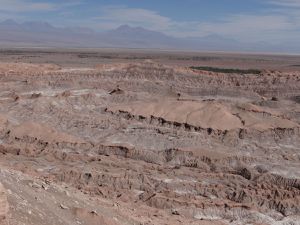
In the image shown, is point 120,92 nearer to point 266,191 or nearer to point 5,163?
point 5,163

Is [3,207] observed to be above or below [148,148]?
above

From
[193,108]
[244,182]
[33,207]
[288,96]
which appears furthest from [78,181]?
[288,96]

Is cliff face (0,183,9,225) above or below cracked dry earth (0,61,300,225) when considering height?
above

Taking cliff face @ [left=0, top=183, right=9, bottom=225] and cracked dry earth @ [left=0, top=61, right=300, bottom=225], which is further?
cracked dry earth @ [left=0, top=61, right=300, bottom=225]

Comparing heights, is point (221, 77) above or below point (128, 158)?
above

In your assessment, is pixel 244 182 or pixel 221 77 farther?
pixel 221 77

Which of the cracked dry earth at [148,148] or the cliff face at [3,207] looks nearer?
the cliff face at [3,207]

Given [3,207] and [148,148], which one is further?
[148,148]

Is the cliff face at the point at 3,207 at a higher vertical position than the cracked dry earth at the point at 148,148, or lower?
higher
